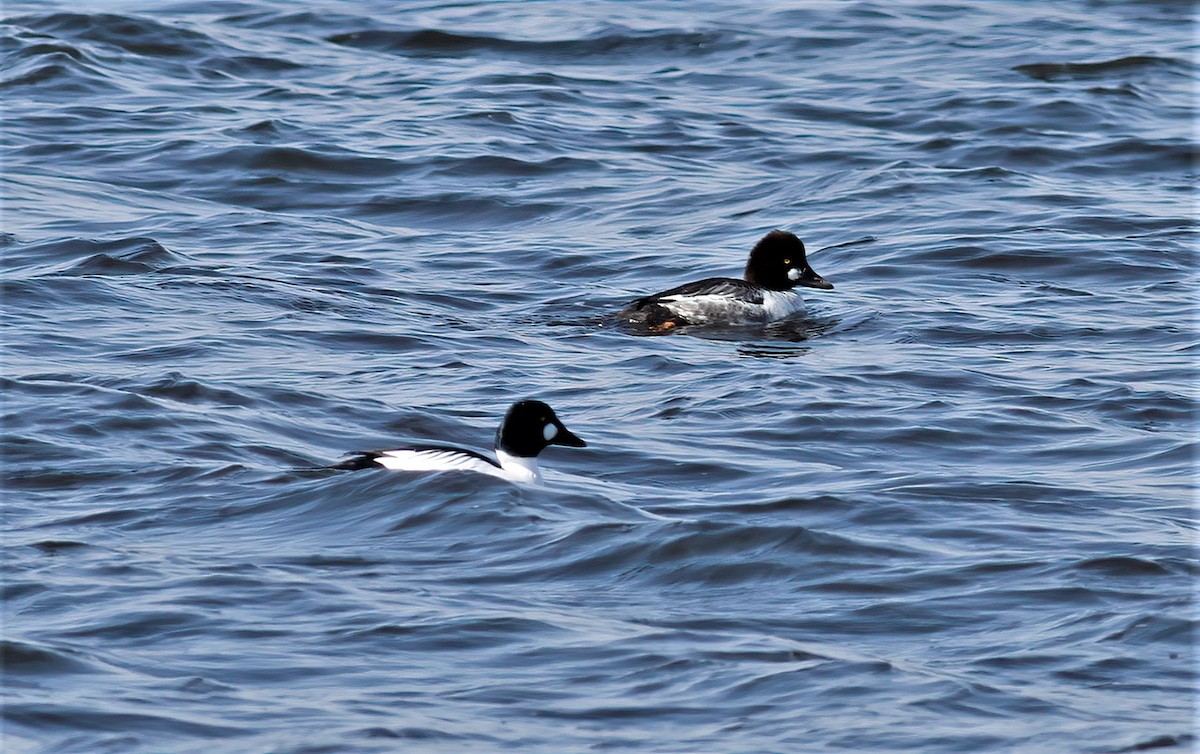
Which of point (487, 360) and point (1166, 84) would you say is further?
point (1166, 84)

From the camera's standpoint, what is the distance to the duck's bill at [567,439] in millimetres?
9289

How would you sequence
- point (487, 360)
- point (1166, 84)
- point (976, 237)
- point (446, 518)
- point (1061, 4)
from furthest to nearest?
point (1061, 4) < point (1166, 84) < point (976, 237) < point (487, 360) < point (446, 518)

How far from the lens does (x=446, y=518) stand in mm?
8555

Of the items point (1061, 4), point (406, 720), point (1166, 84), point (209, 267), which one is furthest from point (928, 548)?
point (1061, 4)

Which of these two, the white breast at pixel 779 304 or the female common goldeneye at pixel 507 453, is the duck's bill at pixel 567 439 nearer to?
the female common goldeneye at pixel 507 453

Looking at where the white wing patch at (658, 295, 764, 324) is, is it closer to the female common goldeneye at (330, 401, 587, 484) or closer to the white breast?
the white breast

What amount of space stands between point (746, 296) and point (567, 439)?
4.44 meters

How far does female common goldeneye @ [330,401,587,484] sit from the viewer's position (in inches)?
347

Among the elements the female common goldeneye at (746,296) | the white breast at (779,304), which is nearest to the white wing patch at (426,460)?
the female common goldeneye at (746,296)

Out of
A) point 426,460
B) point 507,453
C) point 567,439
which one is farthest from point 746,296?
point 426,460

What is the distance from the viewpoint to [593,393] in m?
11.1

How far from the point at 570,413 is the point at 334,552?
281 cm

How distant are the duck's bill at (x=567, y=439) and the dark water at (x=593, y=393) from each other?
0.30 m

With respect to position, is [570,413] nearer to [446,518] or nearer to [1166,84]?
[446,518]
